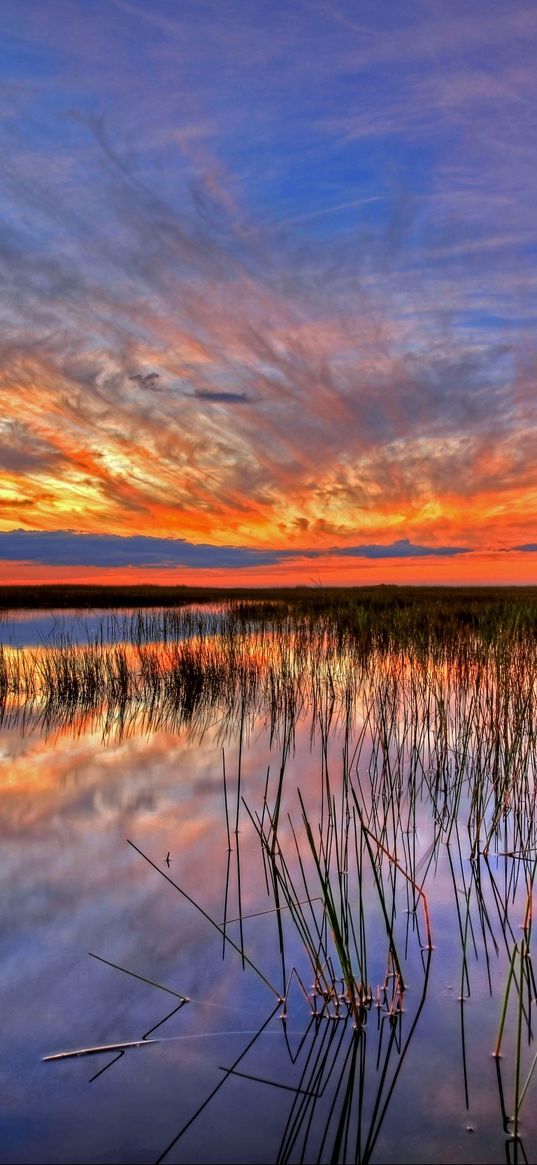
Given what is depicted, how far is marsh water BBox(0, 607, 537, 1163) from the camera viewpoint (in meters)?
2.54

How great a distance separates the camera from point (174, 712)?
1080cm

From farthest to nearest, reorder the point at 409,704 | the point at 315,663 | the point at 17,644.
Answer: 1. the point at 17,644
2. the point at 315,663
3. the point at 409,704

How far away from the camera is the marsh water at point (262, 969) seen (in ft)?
8.32

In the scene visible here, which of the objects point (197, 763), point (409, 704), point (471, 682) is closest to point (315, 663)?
point (471, 682)

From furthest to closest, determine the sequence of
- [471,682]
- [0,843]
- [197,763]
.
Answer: [471,682] < [197,763] < [0,843]

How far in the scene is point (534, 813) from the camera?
222 inches

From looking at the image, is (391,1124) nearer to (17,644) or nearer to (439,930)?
(439,930)

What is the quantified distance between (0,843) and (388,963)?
336 cm

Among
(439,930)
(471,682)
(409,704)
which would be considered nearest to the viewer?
(439,930)

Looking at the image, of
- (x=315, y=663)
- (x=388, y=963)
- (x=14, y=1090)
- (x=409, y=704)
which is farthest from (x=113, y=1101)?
(x=315, y=663)

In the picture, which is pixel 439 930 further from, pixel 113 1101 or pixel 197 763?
pixel 197 763

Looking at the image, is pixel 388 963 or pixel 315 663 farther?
Answer: pixel 315 663

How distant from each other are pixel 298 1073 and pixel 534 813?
347 cm

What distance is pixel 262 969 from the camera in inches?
139
